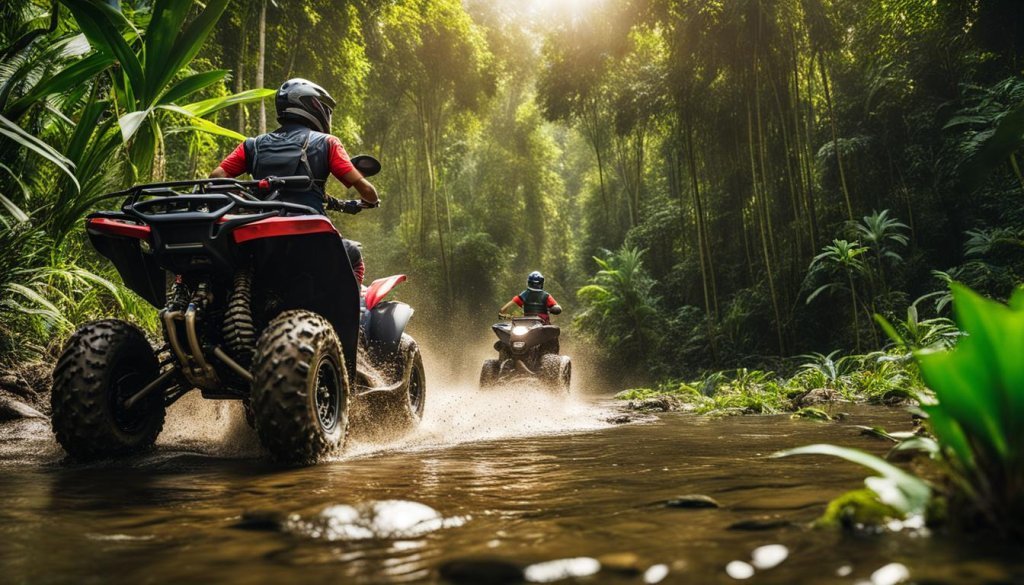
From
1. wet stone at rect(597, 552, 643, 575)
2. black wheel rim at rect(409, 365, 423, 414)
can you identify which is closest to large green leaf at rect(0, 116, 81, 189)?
black wheel rim at rect(409, 365, 423, 414)

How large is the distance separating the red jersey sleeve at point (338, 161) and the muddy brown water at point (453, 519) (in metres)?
1.42

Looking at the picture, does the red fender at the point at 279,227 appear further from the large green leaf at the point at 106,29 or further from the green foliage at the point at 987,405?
the green foliage at the point at 987,405

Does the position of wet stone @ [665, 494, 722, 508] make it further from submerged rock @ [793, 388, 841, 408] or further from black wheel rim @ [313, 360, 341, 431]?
submerged rock @ [793, 388, 841, 408]

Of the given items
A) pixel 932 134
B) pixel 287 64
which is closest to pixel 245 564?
pixel 287 64

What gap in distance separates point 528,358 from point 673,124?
1085cm

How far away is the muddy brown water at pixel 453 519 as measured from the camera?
1.07 meters

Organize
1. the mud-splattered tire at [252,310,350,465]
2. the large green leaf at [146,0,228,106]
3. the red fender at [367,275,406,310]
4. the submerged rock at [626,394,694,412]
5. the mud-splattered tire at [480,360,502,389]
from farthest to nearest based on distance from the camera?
the mud-splattered tire at [480,360,502,389], the submerged rock at [626,394,694,412], the red fender at [367,275,406,310], the large green leaf at [146,0,228,106], the mud-splattered tire at [252,310,350,465]

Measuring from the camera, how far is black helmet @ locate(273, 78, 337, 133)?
3.60m

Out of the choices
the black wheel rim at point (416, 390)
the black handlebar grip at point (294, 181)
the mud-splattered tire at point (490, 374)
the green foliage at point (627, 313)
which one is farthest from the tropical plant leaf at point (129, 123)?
the green foliage at point (627, 313)

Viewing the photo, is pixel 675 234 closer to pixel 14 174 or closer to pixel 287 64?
pixel 287 64

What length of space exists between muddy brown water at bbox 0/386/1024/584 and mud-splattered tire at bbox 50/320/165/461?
12 centimetres

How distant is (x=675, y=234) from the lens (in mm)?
18703

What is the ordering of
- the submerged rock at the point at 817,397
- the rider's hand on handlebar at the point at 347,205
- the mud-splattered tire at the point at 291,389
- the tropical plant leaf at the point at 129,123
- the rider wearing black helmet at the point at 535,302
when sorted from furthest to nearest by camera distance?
the rider wearing black helmet at the point at 535,302 < the submerged rock at the point at 817,397 < the rider's hand on handlebar at the point at 347,205 < the tropical plant leaf at the point at 129,123 < the mud-splattered tire at the point at 291,389

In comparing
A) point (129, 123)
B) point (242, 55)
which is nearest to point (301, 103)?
point (129, 123)
